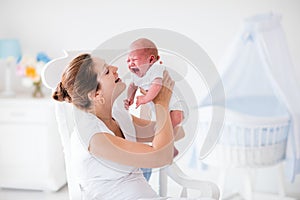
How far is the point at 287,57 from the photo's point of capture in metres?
3.05

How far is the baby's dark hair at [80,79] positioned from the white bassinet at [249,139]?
4.56 feet

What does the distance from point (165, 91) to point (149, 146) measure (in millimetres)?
180

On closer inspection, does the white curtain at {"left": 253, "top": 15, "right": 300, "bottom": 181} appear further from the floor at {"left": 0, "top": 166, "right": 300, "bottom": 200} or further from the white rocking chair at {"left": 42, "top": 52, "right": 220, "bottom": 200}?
the white rocking chair at {"left": 42, "top": 52, "right": 220, "bottom": 200}

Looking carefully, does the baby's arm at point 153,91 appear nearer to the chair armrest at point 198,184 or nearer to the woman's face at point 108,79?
the woman's face at point 108,79

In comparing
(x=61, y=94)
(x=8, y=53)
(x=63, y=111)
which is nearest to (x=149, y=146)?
(x=61, y=94)

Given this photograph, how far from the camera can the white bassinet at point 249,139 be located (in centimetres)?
276

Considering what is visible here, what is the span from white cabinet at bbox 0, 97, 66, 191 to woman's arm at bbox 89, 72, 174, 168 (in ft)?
6.57

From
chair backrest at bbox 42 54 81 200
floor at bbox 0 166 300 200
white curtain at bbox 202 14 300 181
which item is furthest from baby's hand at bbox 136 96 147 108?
floor at bbox 0 166 300 200

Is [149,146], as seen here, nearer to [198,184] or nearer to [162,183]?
[198,184]

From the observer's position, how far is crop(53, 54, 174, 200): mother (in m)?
1.35

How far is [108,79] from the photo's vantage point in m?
1.43

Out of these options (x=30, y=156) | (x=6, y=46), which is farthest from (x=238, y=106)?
(x=6, y=46)

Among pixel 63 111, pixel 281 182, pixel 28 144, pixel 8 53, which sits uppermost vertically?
pixel 63 111

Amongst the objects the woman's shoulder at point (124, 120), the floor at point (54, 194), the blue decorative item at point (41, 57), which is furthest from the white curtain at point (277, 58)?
the woman's shoulder at point (124, 120)
